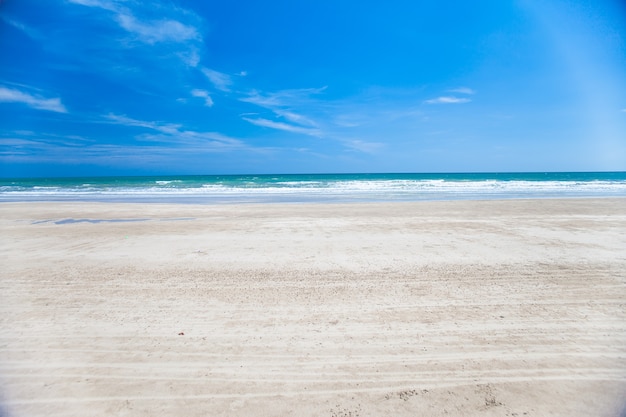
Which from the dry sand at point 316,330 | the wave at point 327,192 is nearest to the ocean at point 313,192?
the wave at point 327,192

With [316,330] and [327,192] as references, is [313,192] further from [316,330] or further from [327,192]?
[316,330]

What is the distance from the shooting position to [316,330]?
4152 millimetres

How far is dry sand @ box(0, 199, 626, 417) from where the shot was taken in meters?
2.98

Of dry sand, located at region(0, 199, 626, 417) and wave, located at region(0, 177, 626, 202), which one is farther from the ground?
wave, located at region(0, 177, 626, 202)

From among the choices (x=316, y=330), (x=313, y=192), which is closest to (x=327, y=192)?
(x=313, y=192)

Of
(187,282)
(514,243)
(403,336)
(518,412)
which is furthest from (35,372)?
(514,243)

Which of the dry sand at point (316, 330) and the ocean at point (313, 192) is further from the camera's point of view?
the ocean at point (313, 192)

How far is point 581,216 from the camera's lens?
13.4m

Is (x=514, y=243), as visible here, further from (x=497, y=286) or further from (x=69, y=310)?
(x=69, y=310)

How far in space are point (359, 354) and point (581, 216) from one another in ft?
49.4

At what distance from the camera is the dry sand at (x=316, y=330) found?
2.98 metres

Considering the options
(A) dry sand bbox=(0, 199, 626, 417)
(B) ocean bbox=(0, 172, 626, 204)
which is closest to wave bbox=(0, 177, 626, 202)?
(B) ocean bbox=(0, 172, 626, 204)

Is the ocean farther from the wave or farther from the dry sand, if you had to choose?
the dry sand

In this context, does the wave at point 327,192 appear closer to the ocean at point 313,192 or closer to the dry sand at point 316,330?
the ocean at point 313,192
